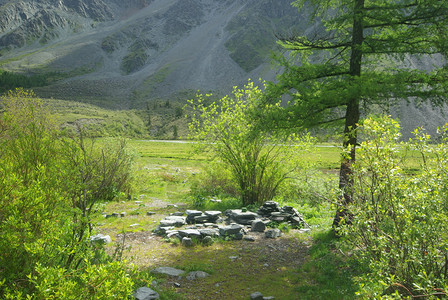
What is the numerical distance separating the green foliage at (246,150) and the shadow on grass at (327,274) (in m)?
4.73

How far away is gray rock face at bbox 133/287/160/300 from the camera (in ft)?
17.4

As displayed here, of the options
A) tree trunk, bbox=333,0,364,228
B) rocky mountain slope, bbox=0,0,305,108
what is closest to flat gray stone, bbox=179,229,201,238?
tree trunk, bbox=333,0,364,228

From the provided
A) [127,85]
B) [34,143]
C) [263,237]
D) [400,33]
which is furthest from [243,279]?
[127,85]

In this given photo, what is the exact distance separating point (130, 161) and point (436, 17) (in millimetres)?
14319

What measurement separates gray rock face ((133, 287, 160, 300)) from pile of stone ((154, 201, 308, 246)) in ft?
11.3

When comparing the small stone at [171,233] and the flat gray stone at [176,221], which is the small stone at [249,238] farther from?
the flat gray stone at [176,221]

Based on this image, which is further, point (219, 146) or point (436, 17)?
point (219, 146)

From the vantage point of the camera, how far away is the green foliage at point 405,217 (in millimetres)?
3477

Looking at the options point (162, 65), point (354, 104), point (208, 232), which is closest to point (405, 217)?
point (354, 104)

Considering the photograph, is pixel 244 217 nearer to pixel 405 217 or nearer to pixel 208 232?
pixel 208 232

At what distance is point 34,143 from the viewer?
6.17 meters

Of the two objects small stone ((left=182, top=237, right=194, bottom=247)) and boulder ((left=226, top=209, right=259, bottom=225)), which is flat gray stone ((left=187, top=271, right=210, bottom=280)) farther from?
boulder ((left=226, top=209, right=259, bottom=225))

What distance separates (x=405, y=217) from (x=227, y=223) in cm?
786

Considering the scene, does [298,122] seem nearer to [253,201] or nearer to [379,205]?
[379,205]
